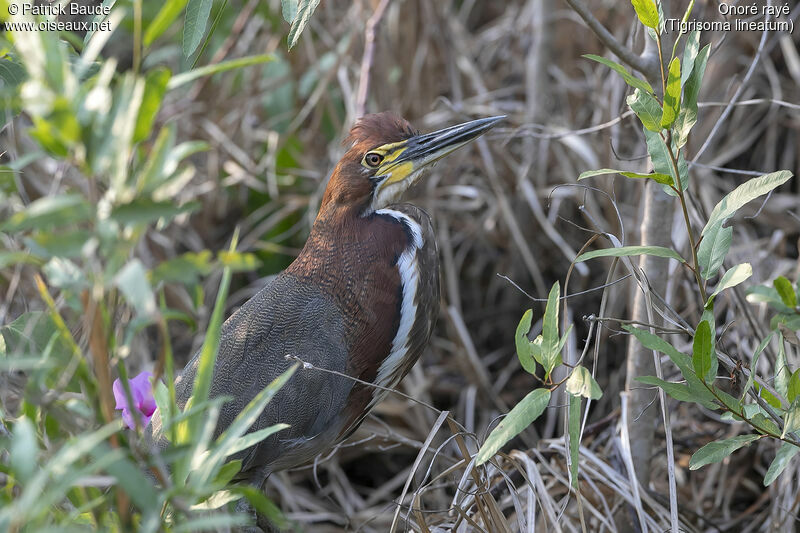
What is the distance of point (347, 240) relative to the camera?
2.14 metres

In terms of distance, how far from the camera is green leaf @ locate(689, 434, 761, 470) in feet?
4.81

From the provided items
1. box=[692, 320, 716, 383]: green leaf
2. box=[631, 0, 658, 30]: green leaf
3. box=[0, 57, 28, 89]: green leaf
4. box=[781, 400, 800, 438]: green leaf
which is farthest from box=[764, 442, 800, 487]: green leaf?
box=[0, 57, 28, 89]: green leaf

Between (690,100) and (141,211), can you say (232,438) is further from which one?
(690,100)

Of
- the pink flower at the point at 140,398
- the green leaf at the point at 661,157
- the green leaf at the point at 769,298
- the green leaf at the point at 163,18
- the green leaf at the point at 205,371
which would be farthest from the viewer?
the pink flower at the point at 140,398

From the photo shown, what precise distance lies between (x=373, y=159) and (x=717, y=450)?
44.9 inches

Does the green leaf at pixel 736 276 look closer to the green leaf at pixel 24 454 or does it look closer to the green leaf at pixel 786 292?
the green leaf at pixel 786 292

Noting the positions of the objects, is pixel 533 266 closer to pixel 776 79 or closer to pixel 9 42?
pixel 776 79

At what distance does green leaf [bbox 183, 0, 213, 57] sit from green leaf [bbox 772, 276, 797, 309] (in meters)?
1.12

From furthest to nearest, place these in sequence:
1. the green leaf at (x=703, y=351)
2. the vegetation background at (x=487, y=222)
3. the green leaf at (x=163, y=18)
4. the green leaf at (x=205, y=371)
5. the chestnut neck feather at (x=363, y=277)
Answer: the chestnut neck feather at (x=363, y=277) < the vegetation background at (x=487, y=222) < the green leaf at (x=703, y=351) < the green leaf at (x=205, y=371) < the green leaf at (x=163, y=18)

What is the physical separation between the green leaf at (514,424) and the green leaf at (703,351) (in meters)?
0.27

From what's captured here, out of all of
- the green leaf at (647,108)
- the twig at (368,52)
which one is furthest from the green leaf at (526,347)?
the twig at (368,52)

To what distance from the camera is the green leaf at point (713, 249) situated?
1481 mm

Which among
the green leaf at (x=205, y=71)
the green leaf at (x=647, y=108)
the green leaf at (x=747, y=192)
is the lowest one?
the green leaf at (x=747, y=192)

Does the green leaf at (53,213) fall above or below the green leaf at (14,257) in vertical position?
above
